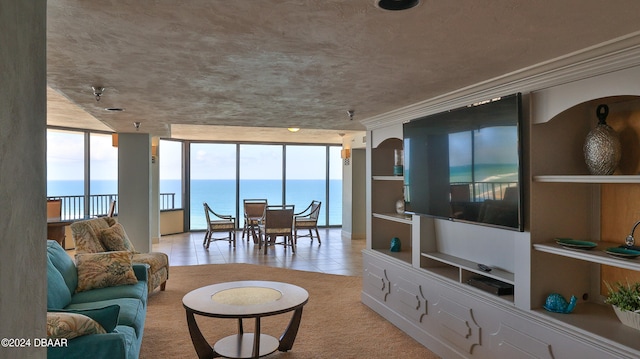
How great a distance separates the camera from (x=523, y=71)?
254 centimetres

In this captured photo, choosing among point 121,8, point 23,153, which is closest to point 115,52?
point 121,8

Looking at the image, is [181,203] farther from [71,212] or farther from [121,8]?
[121,8]

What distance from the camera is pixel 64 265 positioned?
3.31 m

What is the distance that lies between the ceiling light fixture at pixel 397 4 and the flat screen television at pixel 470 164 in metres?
1.36

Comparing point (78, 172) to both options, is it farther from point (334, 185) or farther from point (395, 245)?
point (395, 245)

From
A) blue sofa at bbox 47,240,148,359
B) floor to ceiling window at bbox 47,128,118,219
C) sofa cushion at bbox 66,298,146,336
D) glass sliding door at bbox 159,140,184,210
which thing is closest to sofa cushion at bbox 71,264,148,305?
A: blue sofa at bbox 47,240,148,359

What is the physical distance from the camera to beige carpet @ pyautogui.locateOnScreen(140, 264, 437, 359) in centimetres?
339

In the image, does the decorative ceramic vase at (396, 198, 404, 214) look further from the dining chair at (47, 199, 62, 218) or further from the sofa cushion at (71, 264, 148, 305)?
the dining chair at (47, 199, 62, 218)

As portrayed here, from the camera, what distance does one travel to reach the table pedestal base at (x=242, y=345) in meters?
3.15

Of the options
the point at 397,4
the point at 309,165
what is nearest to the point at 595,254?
the point at 397,4

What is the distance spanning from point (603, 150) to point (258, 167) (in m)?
9.81

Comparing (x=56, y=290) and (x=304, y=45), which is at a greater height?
(x=304, y=45)

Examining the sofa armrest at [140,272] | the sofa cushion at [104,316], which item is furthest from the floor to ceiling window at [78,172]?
the sofa cushion at [104,316]

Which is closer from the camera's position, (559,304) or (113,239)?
(559,304)
